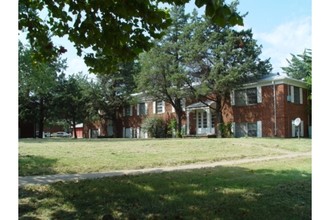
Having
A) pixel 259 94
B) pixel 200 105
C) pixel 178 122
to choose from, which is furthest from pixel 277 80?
pixel 178 122

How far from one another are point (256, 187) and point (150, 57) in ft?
48.9

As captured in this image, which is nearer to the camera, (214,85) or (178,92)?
(214,85)

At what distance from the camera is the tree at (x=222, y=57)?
1697cm

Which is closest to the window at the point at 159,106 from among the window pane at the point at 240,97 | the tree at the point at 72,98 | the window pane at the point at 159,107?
the window pane at the point at 159,107

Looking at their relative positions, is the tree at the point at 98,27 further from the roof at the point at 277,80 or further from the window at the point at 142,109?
the window at the point at 142,109

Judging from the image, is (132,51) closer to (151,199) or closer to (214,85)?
(151,199)

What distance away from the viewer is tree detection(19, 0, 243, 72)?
3468 mm

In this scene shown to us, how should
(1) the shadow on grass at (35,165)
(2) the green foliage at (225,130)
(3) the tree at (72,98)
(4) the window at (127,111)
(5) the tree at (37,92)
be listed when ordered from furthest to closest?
1. (4) the window at (127,111)
2. (3) the tree at (72,98)
3. (2) the green foliage at (225,130)
4. (5) the tree at (37,92)
5. (1) the shadow on grass at (35,165)

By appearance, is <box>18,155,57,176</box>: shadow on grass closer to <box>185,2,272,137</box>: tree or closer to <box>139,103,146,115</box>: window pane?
<box>185,2,272,137</box>: tree

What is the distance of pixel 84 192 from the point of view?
14.7 ft

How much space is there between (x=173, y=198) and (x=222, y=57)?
45.1 feet

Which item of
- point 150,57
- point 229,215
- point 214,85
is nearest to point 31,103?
point 150,57

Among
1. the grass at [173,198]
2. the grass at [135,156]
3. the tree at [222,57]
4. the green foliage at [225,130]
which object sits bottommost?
the grass at [135,156]

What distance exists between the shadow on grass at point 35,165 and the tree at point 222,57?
1080 centimetres
